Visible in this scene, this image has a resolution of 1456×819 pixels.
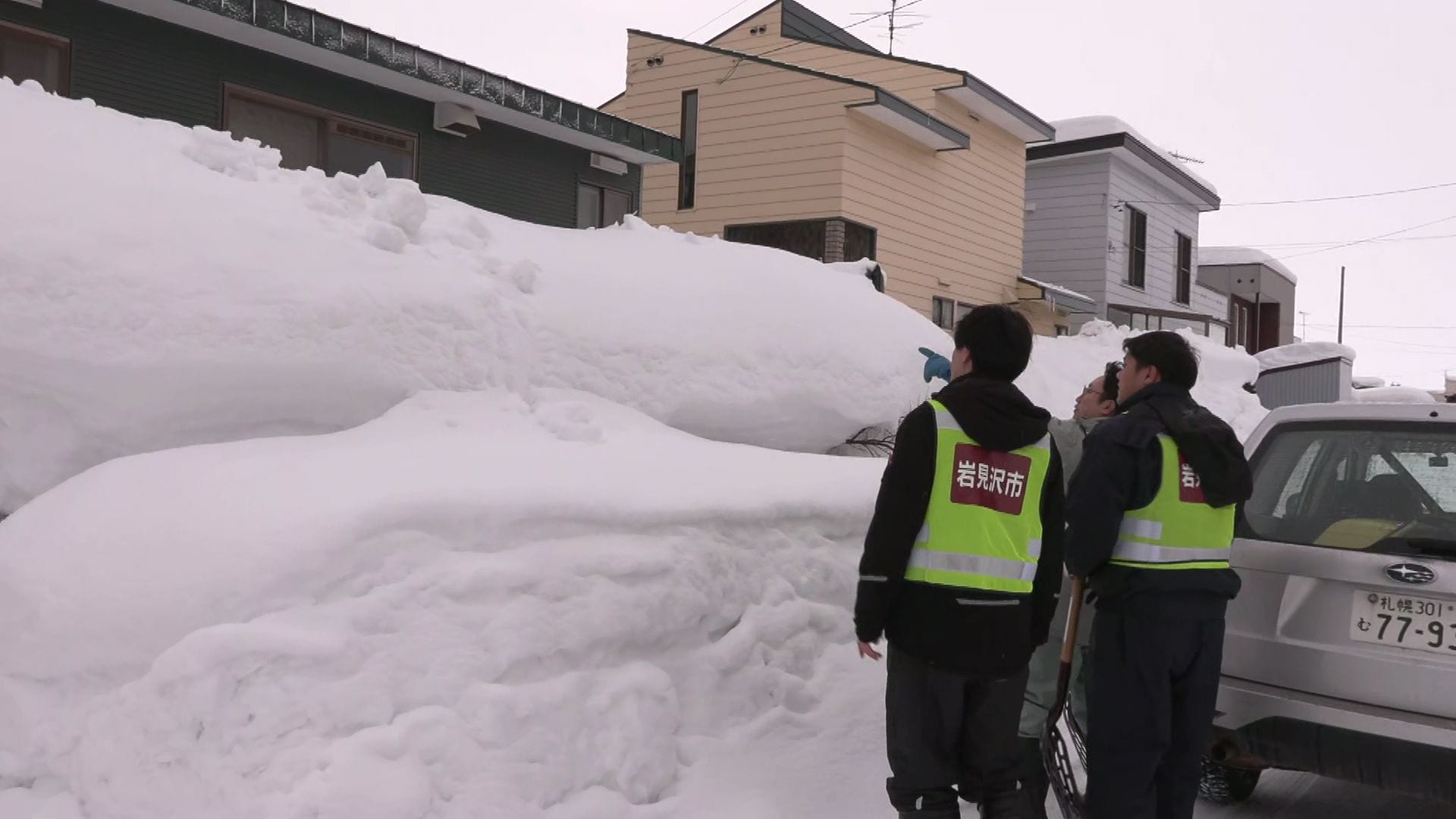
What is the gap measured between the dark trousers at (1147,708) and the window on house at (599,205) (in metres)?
11.2

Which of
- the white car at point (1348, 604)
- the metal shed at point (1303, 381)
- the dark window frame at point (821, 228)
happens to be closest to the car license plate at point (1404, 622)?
the white car at point (1348, 604)

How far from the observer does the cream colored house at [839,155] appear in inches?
594

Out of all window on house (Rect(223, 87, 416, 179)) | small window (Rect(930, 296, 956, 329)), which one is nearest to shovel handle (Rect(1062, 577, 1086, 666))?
window on house (Rect(223, 87, 416, 179))

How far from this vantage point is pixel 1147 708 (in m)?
3.38

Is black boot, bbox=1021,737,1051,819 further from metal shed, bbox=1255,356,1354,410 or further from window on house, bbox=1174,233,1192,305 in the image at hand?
window on house, bbox=1174,233,1192,305

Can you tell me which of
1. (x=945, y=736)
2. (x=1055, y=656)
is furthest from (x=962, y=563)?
(x=1055, y=656)

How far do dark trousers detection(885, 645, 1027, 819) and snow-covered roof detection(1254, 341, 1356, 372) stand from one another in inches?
824

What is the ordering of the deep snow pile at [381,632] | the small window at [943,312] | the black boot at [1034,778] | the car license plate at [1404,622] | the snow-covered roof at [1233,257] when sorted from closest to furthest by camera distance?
the deep snow pile at [381,632] < the car license plate at [1404,622] < the black boot at [1034,778] < the small window at [943,312] < the snow-covered roof at [1233,257]

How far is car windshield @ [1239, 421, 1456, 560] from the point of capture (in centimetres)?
379

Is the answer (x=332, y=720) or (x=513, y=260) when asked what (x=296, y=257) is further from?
(x=332, y=720)

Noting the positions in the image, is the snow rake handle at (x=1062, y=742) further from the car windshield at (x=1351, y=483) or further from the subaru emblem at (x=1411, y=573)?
the subaru emblem at (x=1411, y=573)

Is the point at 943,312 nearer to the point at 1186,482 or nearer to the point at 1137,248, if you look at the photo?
the point at 1137,248

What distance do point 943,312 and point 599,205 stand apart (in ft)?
21.2

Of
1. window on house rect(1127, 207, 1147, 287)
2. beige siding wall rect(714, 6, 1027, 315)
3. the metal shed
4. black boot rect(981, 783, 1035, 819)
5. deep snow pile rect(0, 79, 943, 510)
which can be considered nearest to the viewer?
black boot rect(981, 783, 1035, 819)
